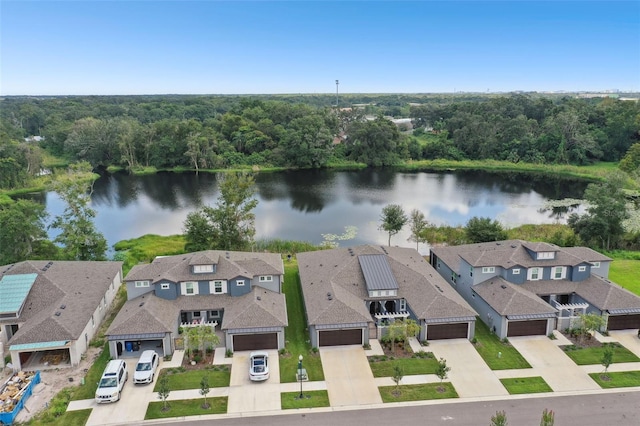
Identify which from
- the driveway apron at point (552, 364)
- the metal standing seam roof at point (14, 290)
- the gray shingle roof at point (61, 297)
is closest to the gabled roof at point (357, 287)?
the driveway apron at point (552, 364)

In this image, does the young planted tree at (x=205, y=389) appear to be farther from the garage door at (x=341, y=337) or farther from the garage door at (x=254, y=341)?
the garage door at (x=341, y=337)

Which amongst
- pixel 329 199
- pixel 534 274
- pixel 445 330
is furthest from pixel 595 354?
pixel 329 199

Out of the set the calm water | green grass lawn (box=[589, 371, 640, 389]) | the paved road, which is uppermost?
the calm water

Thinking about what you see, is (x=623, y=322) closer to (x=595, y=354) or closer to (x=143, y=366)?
(x=595, y=354)

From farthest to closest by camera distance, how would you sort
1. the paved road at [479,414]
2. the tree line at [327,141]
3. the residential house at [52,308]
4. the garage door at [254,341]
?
the tree line at [327,141] → the garage door at [254,341] → the residential house at [52,308] → the paved road at [479,414]

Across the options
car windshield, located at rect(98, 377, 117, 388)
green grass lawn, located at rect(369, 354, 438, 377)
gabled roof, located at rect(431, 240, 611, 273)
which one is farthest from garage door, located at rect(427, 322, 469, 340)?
car windshield, located at rect(98, 377, 117, 388)

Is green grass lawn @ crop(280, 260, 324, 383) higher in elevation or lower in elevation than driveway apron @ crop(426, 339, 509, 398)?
higher

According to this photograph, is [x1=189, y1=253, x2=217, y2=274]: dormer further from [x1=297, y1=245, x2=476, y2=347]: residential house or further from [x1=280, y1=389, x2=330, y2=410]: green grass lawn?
[x1=280, y1=389, x2=330, y2=410]: green grass lawn
